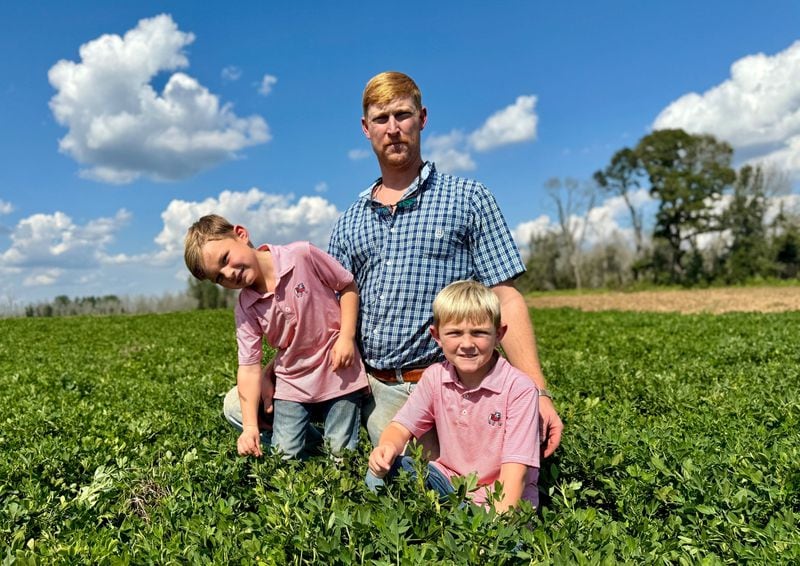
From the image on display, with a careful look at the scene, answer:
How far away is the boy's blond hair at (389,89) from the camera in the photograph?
350cm

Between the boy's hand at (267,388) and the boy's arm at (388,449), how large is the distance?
1.13 meters

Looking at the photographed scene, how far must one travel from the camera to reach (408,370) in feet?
12.1

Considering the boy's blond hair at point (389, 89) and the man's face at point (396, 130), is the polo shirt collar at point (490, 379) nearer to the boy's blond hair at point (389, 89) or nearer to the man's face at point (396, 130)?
the man's face at point (396, 130)

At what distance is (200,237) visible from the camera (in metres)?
3.45

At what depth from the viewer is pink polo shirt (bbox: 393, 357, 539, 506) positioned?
9.43 ft

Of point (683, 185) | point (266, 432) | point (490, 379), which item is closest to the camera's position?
point (490, 379)

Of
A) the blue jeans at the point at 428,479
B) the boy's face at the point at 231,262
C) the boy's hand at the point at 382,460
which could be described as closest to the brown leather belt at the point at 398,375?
the blue jeans at the point at 428,479

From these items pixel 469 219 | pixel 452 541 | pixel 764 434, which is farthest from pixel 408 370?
pixel 764 434

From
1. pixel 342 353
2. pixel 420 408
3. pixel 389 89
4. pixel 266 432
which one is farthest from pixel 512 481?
pixel 389 89

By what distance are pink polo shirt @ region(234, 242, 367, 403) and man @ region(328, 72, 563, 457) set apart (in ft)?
0.68

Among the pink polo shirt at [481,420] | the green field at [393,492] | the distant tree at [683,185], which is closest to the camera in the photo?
the green field at [393,492]

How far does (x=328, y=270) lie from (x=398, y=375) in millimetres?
758

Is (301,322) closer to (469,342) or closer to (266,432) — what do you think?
(266,432)

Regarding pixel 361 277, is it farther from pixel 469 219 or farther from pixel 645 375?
pixel 645 375
